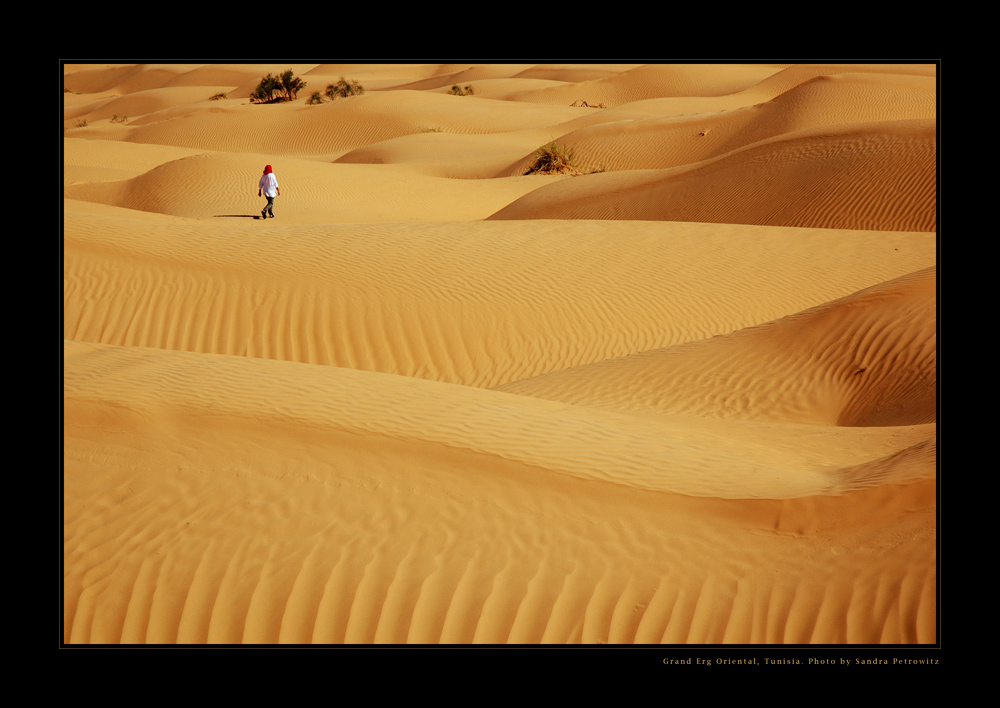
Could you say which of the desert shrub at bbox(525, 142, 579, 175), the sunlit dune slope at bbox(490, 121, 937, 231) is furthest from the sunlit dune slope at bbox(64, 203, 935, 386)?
the desert shrub at bbox(525, 142, 579, 175)

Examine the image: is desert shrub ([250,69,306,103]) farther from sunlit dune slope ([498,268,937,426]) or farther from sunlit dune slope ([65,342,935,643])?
sunlit dune slope ([65,342,935,643])

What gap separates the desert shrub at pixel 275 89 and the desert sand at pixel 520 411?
1247 inches

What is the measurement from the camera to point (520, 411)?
18.9 feet

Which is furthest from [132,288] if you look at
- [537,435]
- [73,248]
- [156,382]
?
[537,435]

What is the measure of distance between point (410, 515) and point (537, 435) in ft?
3.85

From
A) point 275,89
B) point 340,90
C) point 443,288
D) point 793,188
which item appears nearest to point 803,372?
point 443,288

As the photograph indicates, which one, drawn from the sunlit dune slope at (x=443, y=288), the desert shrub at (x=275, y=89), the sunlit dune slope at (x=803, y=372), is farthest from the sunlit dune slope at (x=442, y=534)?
the desert shrub at (x=275, y=89)

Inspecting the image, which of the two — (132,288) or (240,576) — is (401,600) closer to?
(240,576)

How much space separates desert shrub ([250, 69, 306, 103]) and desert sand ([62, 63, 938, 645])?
104 feet

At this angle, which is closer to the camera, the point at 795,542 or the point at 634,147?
the point at 795,542

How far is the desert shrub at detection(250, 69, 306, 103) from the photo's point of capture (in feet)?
167

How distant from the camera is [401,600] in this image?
3775 mm

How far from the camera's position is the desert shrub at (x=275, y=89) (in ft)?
167

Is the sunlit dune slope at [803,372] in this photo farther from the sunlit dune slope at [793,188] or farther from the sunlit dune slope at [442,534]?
the sunlit dune slope at [793,188]
